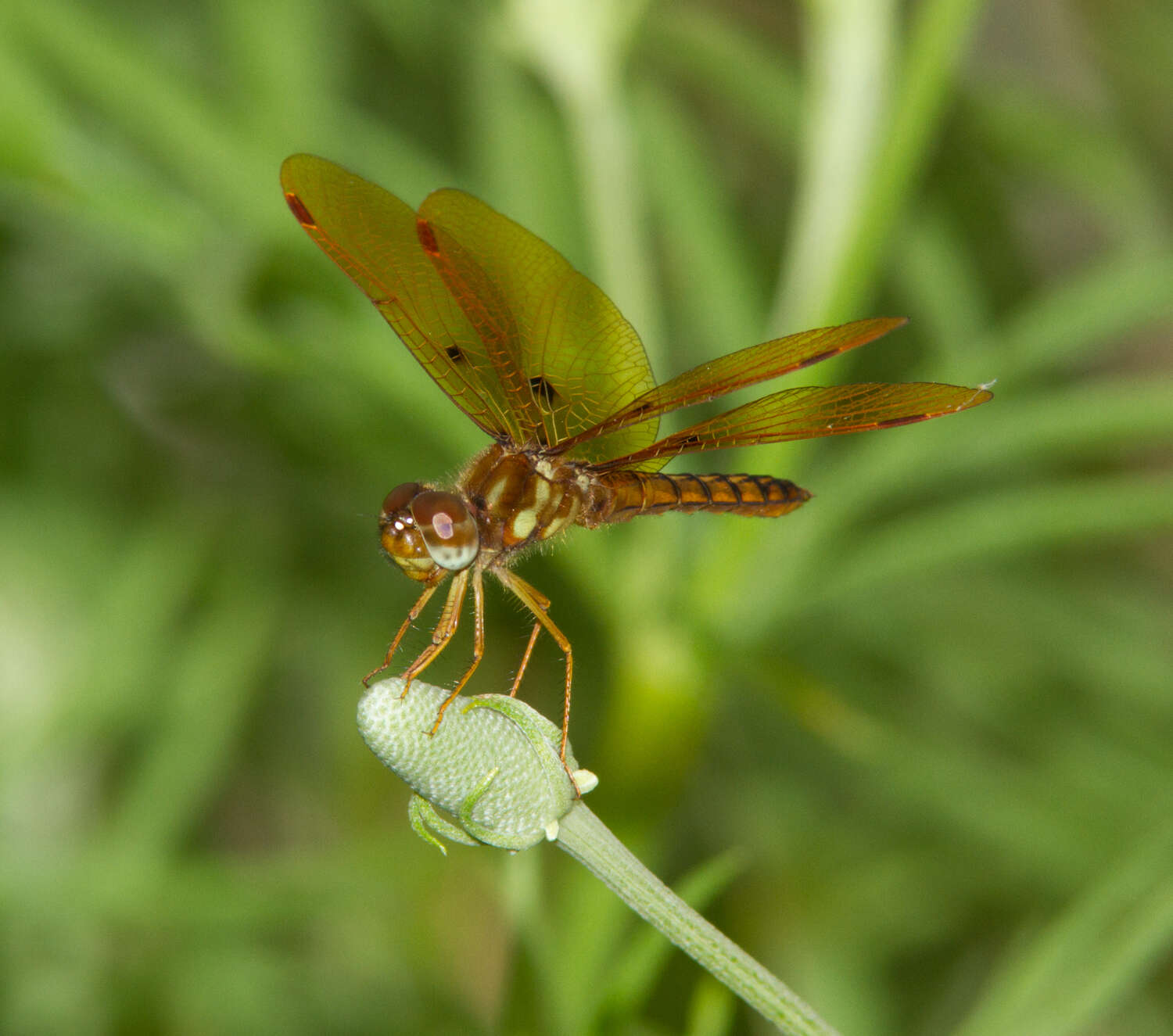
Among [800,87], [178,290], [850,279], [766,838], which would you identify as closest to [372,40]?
[800,87]

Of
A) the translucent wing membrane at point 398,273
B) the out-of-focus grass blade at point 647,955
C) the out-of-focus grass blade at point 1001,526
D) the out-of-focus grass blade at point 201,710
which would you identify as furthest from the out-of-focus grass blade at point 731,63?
the out-of-focus grass blade at point 647,955

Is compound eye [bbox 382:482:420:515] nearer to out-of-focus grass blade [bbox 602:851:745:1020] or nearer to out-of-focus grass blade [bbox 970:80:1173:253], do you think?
out-of-focus grass blade [bbox 602:851:745:1020]

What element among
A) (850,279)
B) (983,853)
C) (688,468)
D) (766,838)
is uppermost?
(850,279)

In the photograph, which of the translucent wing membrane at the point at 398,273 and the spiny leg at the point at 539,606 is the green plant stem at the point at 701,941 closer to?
the spiny leg at the point at 539,606

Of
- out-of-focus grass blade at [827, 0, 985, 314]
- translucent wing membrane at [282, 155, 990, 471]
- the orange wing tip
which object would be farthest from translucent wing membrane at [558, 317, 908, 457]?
out-of-focus grass blade at [827, 0, 985, 314]

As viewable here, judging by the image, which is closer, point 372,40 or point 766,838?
point 766,838

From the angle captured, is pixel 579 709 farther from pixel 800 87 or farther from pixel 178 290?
pixel 800 87

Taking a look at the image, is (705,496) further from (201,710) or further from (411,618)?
(201,710)
